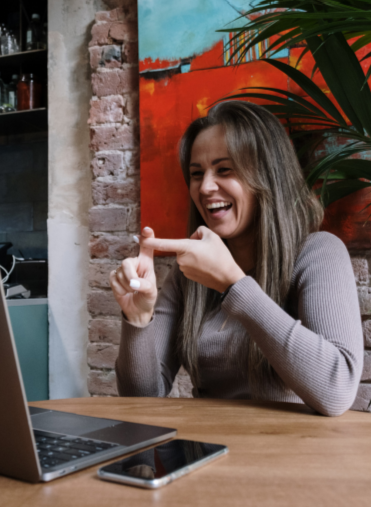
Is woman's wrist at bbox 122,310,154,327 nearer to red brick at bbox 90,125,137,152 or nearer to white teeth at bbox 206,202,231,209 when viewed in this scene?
white teeth at bbox 206,202,231,209

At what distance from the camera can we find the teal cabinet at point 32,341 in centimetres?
191

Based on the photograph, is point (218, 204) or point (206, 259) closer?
point (206, 259)

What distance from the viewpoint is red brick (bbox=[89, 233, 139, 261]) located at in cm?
185

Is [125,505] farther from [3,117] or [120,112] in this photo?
[3,117]

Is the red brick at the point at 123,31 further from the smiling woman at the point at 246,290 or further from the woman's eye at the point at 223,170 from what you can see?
the woman's eye at the point at 223,170

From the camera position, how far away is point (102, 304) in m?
1.88

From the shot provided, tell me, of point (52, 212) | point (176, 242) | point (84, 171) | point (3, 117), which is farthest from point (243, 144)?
point (3, 117)

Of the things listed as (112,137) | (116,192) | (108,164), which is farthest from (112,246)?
(112,137)

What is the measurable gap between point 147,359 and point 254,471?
2.18 ft

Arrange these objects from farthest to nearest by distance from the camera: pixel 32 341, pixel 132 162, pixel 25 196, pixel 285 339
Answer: pixel 25 196, pixel 32 341, pixel 132 162, pixel 285 339

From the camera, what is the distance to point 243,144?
1.31 m

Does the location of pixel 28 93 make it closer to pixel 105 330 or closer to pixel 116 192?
pixel 116 192

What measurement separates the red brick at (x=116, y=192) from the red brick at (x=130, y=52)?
480 mm

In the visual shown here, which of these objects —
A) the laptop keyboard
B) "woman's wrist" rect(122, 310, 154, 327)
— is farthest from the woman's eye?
the laptop keyboard
